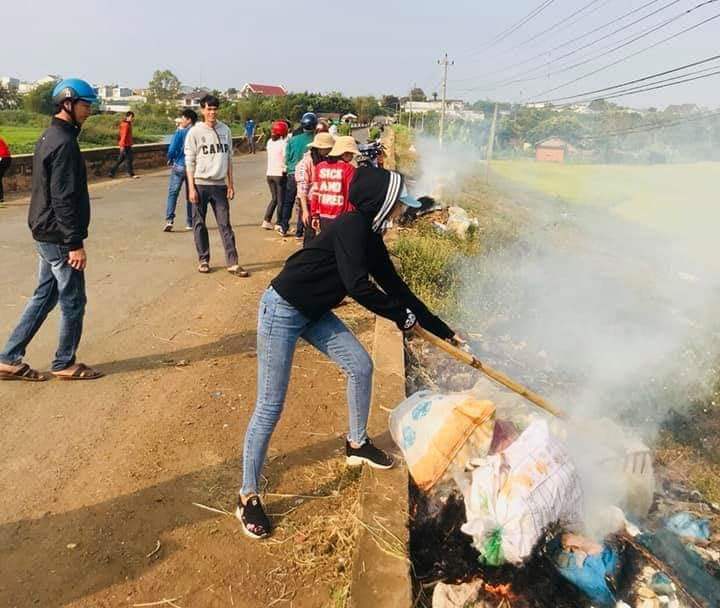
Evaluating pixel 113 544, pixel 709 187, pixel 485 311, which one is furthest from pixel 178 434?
pixel 709 187

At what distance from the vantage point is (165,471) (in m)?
3.35

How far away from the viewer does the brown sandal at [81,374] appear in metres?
4.25

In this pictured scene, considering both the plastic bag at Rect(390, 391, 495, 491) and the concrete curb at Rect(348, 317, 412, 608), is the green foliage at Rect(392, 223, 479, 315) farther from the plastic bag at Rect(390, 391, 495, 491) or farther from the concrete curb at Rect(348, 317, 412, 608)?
the plastic bag at Rect(390, 391, 495, 491)

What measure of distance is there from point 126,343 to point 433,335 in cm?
297

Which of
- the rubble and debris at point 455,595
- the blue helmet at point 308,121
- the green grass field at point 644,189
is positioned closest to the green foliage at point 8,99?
the green grass field at point 644,189

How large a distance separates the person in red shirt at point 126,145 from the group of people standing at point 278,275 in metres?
9.14

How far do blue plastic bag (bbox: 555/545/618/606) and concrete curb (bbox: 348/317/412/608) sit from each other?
2.45 ft

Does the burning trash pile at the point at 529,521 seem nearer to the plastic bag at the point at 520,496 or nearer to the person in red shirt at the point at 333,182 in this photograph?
the plastic bag at the point at 520,496

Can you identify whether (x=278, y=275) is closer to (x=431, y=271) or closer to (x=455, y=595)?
(x=455, y=595)

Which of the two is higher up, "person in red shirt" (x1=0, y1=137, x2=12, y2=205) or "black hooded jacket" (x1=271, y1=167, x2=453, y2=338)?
"black hooded jacket" (x1=271, y1=167, x2=453, y2=338)

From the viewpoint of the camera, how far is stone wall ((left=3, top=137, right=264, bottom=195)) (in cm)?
1219

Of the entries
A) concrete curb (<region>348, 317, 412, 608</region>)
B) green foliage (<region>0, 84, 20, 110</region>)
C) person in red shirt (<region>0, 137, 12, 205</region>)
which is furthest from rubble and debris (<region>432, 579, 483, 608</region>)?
green foliage (<region>0, 84, 20, 110</region>)

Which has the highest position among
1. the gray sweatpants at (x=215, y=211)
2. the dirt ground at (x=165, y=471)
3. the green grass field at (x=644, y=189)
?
the gray sweatpants at (x=215, y=211)

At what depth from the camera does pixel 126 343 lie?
5008 mm
